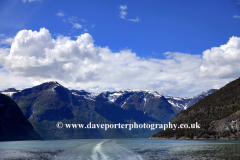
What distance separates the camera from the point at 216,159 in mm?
69438

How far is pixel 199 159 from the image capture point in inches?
2835

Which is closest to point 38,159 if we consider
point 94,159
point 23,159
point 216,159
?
point 23,159

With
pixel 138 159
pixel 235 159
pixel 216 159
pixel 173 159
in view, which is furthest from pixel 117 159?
pixel 235 159

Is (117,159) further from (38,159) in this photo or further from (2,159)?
(2,159)

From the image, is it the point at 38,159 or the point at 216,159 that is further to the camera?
the point at 38,159

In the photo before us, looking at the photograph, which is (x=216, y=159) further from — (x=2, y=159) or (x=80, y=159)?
(x=2, y=159)

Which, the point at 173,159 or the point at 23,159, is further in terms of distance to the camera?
the point at 23,159

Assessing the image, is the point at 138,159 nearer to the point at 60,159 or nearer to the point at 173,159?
the point at 173,159

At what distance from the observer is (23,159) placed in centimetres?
8250

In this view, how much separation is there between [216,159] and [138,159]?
2648 cm

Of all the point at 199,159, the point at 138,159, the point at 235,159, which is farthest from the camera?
the point at 138,159

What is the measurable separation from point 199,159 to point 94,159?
1463 inches

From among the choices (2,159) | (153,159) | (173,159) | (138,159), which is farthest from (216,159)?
(2,159)

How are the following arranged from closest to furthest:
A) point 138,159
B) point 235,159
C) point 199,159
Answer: point 235,159
point 199,159
point 138,159
